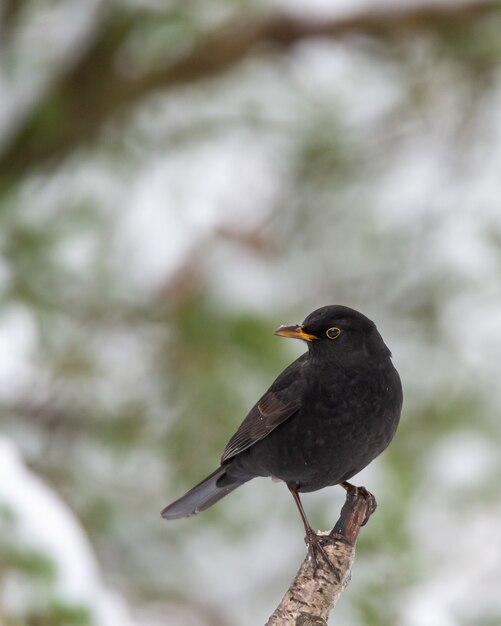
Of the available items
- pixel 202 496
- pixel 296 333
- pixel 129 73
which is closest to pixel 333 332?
pixel 296 333

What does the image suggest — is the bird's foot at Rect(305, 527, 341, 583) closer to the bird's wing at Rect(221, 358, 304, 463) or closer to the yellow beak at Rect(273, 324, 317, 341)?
the bird's wing at Rect(221, 358, 304, 463)

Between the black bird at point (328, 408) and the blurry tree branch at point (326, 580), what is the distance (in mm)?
68

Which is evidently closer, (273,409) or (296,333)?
(296,333)

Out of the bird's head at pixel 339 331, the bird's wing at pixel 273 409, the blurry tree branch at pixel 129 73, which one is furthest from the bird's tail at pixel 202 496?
the blurry tree branch at pixel 129 73

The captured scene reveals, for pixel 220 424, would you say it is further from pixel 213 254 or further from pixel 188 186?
pixel 188 186

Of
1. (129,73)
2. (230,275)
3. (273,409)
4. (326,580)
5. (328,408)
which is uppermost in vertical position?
(129,73)

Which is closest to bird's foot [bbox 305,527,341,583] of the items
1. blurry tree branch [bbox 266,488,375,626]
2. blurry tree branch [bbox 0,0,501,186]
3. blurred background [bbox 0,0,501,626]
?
blurry tree branch [bbox 266,488,375,626]

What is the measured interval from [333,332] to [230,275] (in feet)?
12.1

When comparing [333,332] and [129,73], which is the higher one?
[129,73]

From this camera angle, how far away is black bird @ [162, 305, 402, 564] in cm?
255

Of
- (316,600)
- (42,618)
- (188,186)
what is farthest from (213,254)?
(316,600)

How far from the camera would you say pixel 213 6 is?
6516mm

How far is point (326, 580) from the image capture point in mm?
2189

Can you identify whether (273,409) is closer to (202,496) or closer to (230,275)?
(202,496)
